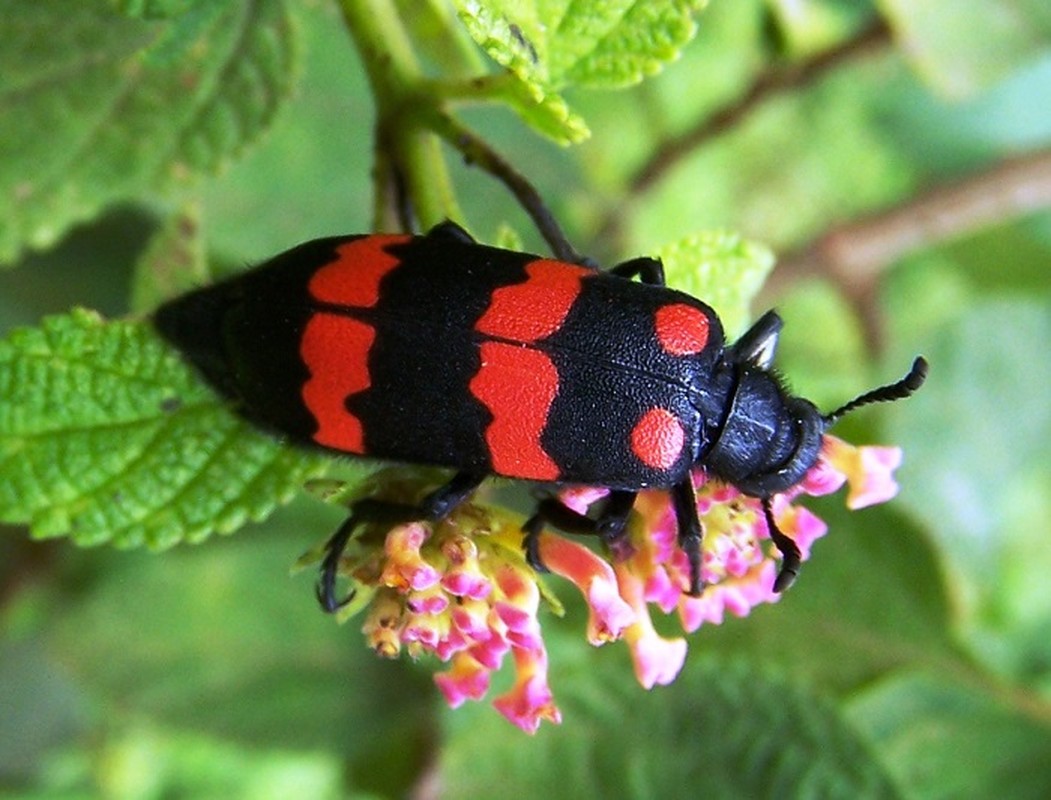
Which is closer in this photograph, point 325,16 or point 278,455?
point 278,455

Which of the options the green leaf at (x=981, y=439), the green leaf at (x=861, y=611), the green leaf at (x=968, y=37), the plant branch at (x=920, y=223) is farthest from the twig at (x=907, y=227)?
the green leaf at (x=861, y=611)

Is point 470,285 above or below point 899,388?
above

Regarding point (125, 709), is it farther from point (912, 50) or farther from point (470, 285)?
point (912, 50)

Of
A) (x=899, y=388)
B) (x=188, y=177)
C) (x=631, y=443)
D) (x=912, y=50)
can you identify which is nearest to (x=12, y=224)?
(x=188, y=177)

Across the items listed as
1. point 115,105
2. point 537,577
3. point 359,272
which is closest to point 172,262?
point 115,105

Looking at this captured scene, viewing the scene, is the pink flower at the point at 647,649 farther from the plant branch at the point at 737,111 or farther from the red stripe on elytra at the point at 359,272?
the plant branch at the point at 737,111

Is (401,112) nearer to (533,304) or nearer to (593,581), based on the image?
(533,304)
